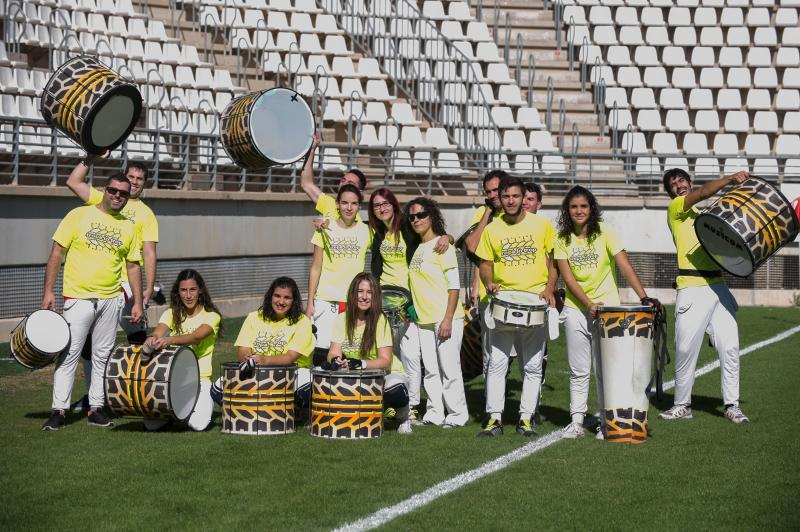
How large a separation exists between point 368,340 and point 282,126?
2.45 metres

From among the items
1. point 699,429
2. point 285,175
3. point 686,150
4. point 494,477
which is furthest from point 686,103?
point 494,477

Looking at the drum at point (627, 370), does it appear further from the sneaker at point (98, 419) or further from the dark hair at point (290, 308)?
the sneaker at point (98, 419)

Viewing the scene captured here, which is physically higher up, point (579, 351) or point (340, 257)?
point (340, 257)

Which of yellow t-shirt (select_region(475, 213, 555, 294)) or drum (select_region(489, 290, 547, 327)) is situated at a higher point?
yellow t-shirt (select_region(475, 213, 555, 294))

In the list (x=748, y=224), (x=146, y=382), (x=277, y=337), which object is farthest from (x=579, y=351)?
(x=146, y=382)

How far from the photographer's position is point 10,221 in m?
15.0

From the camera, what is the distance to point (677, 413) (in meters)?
10.1

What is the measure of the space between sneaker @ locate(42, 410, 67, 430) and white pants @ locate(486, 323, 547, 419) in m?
3.14

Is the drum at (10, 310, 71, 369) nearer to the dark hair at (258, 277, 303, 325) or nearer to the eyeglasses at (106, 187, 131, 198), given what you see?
the eyeglasses at (106, 187, 131, 198)

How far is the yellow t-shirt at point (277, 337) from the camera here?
9.47 m

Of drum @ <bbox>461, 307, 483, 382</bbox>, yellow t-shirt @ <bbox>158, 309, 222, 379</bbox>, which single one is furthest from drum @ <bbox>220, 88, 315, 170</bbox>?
drum @ <bbox>461, 307, 483, 382</bbox>

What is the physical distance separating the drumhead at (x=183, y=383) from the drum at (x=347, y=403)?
89cm

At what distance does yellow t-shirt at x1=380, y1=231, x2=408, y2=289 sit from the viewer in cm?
991

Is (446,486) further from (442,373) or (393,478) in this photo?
(442,373)
